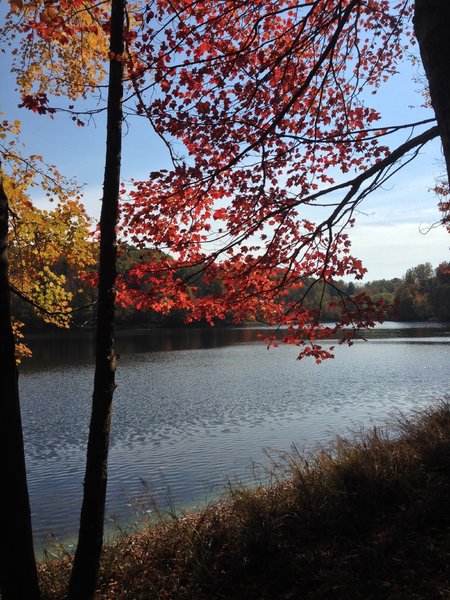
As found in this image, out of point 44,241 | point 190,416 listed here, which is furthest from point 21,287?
point 190,416

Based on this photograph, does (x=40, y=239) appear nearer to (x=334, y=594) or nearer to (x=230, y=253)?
(x=230, y=253)

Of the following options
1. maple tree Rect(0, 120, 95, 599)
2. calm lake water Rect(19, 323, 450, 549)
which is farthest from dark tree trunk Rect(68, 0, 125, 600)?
calm lake water Rect(19, 323, 450, 549)

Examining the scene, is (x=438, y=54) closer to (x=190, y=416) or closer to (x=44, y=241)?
(x=44, y=241)

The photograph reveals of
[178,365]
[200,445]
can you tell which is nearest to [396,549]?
[200,445]

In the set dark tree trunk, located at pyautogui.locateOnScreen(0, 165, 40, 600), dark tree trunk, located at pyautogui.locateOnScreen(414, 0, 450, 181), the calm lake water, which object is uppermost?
dark tree trunk, located at pyautogui.locateOnScreen(414, 0, 450, 181)

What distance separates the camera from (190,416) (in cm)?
1912

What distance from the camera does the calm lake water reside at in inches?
444

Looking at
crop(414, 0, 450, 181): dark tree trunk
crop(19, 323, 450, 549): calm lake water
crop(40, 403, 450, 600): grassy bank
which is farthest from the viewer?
crop(19, 323, 450, 549): calm lake water

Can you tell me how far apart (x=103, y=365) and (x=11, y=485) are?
136 cm

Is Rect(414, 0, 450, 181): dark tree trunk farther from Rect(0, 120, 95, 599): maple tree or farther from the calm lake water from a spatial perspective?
the calm lake water

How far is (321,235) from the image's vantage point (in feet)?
20.5

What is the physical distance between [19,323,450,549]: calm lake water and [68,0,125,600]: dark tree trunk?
4.01 m

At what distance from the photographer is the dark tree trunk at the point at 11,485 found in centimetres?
374

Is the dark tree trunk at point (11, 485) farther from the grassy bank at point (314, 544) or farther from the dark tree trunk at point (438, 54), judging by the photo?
the dark tree trunk at point (438, 54)
